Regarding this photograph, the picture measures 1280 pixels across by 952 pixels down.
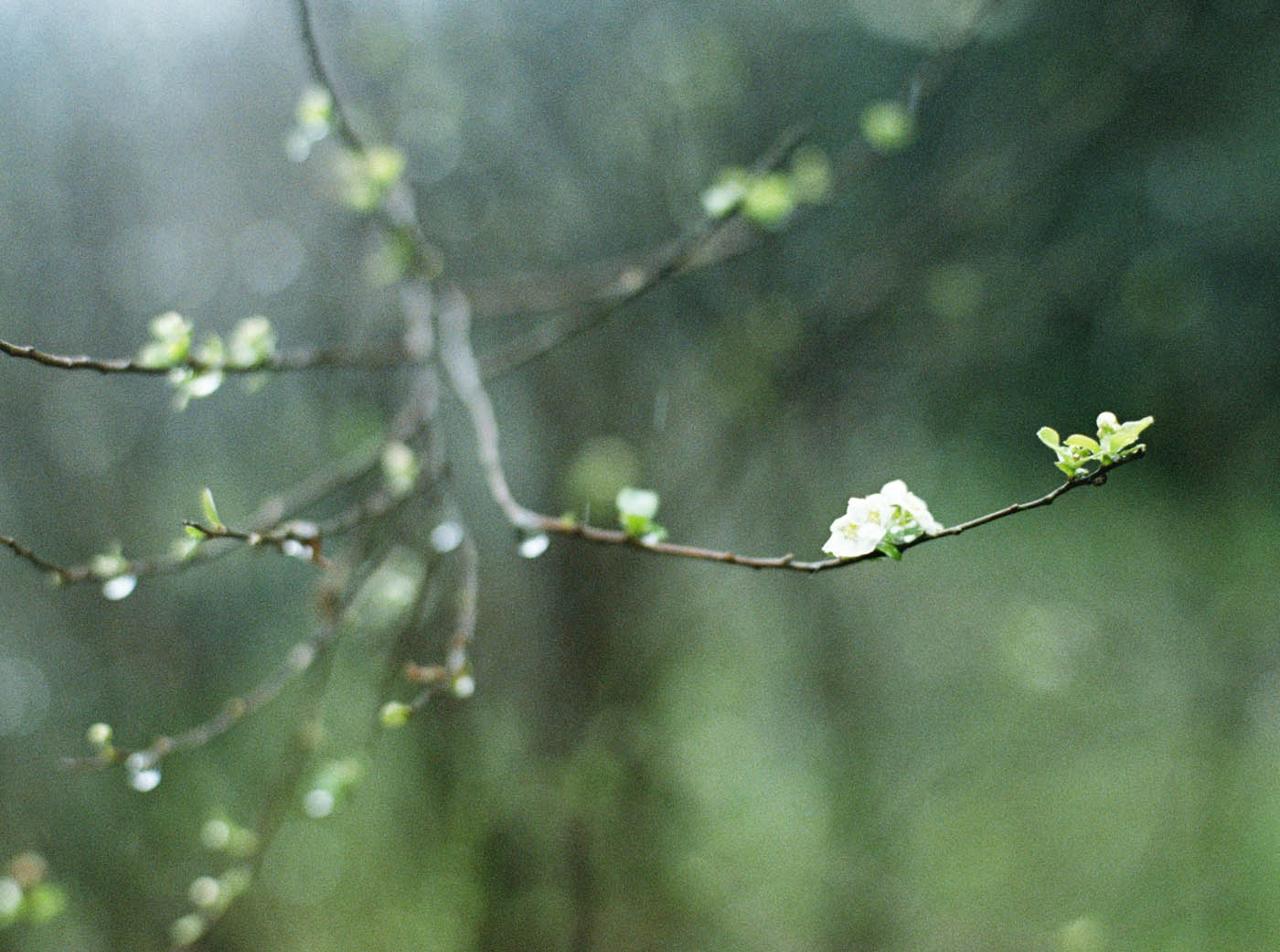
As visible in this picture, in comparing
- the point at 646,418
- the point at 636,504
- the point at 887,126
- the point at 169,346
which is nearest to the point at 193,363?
the point at 169,346

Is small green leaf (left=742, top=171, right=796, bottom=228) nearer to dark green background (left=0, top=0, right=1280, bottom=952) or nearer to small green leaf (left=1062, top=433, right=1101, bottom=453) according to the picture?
small green leaf (left=1062, top=433, right=1101, bottom=453)

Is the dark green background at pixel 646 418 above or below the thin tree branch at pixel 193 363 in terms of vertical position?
above

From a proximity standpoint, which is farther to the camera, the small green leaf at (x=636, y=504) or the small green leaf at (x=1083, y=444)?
the small green leaf at (x=636, y=504)

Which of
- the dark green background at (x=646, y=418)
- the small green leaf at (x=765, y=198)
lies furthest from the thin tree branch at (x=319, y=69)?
the dark green background at (x=646, y=418)

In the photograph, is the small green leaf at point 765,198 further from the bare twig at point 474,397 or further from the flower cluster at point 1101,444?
the flower cluster at point 1101,444

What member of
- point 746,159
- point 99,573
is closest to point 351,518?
point 99,573

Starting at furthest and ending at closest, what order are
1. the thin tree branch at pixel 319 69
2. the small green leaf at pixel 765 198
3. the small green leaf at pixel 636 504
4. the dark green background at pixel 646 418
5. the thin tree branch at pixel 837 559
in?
the dark green background at pixel 646 418 < the small green leaf at pixel 765 198 < the thin tree branch at pixel 319 69 < the small green leaf at pixel 636 504 < the thin tree branch at pixel 837 559

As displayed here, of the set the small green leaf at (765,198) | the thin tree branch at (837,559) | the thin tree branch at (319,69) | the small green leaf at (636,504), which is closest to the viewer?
the thin tree branch at (837,559)

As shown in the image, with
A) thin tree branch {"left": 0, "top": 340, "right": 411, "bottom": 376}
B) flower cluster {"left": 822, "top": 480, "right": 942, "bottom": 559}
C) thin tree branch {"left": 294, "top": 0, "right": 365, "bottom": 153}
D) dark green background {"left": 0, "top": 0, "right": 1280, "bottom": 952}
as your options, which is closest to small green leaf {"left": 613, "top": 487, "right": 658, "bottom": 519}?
flower cluster {"left": 822, "top": 480, "right": 942, "bottom": 559}
